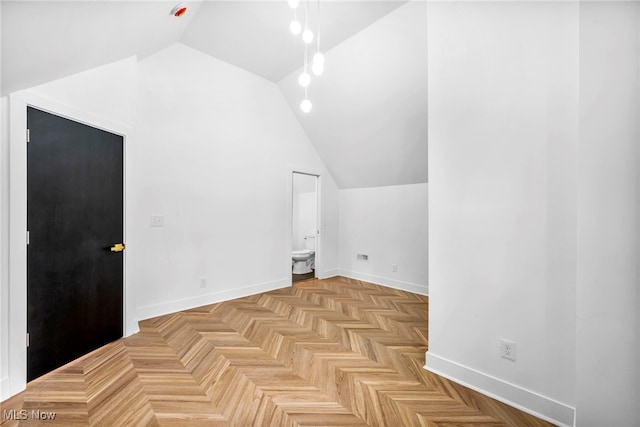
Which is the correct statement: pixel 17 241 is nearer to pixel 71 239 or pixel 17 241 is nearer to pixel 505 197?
pixel 71 239

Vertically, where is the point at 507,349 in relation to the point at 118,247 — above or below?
below

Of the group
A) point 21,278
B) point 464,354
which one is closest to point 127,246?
point 21,278

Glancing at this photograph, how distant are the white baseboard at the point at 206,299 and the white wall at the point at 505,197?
262cm

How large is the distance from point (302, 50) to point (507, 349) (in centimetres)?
360

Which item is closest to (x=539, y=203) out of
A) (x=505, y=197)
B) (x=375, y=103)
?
(x=505, y=197)

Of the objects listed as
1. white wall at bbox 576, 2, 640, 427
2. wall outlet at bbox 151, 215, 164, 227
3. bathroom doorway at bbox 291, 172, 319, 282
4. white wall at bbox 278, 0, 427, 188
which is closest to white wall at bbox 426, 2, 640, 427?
white wall at bbox 576, 2, 640, 427

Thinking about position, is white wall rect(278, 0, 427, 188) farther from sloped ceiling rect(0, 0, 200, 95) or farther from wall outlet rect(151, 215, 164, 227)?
wall outlet rect(151, 215, 164, 227)

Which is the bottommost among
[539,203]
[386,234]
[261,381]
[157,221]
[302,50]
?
[261,381]

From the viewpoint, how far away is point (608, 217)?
122 centimetres

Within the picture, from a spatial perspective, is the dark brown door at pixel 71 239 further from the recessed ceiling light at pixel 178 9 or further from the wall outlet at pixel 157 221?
the recessed ceiling light at pixel 178 9

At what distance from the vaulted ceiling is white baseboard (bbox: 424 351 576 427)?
8.54 ft

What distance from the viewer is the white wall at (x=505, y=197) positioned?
1516 mm

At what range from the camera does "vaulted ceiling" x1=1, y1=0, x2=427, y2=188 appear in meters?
1.38

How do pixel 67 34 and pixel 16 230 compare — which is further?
pixel 16 230
